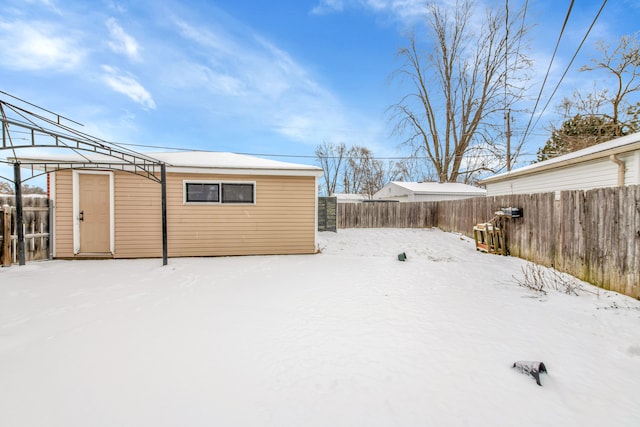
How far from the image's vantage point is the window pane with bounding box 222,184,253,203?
6871 millimetres

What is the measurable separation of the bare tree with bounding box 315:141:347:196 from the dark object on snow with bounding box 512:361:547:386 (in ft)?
88.6

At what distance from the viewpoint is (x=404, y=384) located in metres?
1.86

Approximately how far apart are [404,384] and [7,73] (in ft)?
33.6

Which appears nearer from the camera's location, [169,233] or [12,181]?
[12,181]

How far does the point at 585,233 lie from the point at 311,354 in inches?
189

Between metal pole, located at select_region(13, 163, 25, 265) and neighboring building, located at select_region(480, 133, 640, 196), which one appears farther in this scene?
neighboring building, located at select_region(480, 133, 640, 196)

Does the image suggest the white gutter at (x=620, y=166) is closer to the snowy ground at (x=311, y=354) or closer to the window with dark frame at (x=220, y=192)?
the snowy ground at (x=311, y=354)

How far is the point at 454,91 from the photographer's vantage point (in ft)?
60.6

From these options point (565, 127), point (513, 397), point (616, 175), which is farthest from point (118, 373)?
point (565, 127)

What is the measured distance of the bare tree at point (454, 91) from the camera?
17.1m

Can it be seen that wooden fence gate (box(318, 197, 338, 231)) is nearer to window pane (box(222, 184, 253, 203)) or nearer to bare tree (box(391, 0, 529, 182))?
window pane (box(222, 184, 253, 203))

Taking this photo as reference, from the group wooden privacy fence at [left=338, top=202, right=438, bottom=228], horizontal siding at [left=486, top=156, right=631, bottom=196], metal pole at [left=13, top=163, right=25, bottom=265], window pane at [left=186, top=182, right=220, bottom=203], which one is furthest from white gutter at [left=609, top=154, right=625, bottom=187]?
metal pole at [left=13, top=163, right=25, bottom=265]

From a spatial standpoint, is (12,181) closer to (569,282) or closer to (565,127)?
(569,282)

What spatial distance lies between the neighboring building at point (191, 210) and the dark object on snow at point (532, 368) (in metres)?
5.60
